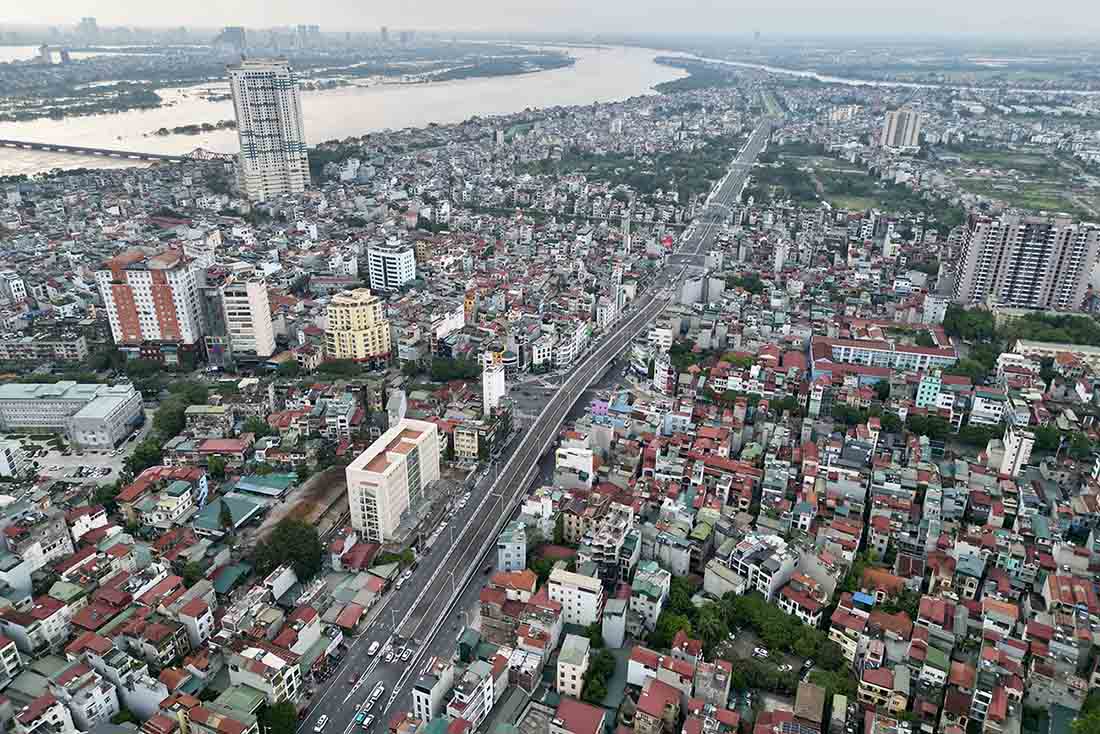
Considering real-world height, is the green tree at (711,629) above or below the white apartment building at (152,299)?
below

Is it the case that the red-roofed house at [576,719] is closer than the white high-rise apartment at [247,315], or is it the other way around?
the red-roofed house at [576,719]

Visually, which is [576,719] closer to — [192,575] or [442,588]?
[442,588]

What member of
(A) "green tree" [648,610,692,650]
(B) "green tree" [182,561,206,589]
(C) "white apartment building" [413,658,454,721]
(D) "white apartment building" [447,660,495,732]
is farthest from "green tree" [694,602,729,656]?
(B) "green tree" [182,561,206,589]

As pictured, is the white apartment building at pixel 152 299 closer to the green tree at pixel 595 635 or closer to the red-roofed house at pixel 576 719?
the green tree at pixel 595 635

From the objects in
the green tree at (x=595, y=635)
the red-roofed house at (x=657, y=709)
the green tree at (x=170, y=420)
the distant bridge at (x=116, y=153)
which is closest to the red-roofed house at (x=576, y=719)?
the red-roofed house at (x=657, y=709)

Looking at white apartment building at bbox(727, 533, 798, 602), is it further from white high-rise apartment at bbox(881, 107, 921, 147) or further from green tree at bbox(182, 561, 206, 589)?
white high-rise apartment at bbox(881, 107, 921, 147)

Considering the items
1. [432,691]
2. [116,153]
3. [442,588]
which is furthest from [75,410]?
[116,153]

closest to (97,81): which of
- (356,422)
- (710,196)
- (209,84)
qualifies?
(209,84)
